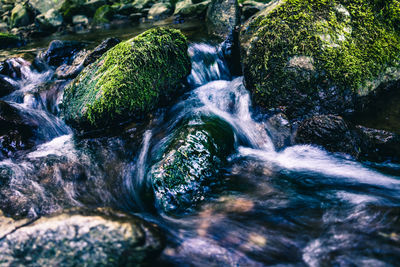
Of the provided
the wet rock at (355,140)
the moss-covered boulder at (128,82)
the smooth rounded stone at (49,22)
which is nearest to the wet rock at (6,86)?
the moss-covered boulder at (128,82)

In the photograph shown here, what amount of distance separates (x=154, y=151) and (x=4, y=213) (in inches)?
76.4

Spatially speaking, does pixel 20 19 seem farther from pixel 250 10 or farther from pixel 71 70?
pixel 250 10

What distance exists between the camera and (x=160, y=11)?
45.0 feet

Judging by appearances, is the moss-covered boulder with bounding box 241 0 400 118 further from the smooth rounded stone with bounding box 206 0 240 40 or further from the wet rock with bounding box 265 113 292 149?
the smooth rounded stone with bounding box 206 0 240 40

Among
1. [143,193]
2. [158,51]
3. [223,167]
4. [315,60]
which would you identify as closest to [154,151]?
[143,193]

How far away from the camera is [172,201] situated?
9.74ft

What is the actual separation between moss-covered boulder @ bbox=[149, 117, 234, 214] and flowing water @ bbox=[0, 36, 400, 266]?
15 cm

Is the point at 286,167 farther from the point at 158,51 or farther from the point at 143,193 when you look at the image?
the point at 158,51

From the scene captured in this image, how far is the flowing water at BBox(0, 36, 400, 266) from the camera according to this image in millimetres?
2248

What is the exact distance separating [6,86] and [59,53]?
179 cm

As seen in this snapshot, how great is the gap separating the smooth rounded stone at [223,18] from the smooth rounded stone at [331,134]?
4034 mm

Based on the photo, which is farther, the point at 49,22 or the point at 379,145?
the point at 49,22

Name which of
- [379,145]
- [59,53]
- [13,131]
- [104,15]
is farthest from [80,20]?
[379,145]

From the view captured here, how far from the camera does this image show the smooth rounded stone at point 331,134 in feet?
11.2
